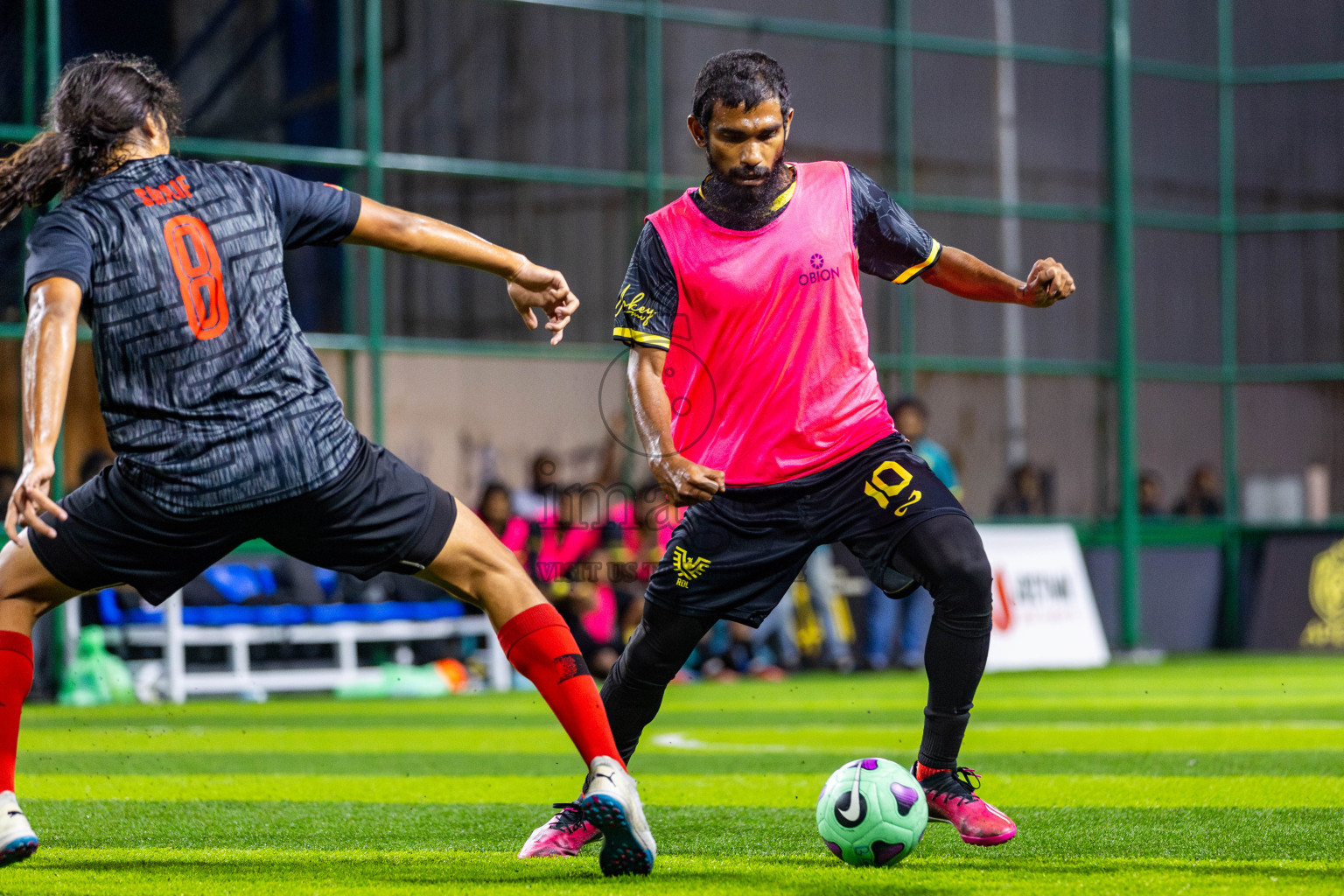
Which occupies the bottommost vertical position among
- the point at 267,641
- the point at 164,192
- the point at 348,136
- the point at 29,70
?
the point at 267,641

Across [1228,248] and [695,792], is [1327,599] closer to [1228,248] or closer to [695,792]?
[1228,248]

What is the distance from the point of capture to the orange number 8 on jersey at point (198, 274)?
14.5ft

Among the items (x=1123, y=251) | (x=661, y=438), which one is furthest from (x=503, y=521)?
(x=661, y=438)

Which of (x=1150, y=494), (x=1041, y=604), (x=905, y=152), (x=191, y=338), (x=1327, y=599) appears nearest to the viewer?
(x=191, y=338)

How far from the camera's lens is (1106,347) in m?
19.2

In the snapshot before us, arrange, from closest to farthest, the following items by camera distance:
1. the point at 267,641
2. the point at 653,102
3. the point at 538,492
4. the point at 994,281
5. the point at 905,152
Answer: the point at 994,281 → the point at 267,641 → the point at 538,492 → the point at 653,102 → the point at 905,152

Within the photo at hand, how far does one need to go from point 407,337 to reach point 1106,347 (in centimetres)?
775

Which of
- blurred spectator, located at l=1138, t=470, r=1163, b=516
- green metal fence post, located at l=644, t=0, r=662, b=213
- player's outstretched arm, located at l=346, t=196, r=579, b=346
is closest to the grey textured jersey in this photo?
player's outstretched arm, located at l=346, t=196, r=579, b=346

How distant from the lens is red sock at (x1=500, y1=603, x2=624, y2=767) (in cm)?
471

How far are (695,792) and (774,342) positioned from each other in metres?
2.52

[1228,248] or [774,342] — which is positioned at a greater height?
[1228,248]

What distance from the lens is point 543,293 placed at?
468 cm

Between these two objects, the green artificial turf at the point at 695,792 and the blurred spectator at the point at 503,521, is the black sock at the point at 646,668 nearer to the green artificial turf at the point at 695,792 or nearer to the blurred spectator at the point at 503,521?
the green artificial turf at the point at 695,792

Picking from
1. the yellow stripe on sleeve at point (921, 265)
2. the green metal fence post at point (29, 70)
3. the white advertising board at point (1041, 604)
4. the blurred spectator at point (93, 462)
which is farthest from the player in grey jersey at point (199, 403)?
the white advertising board at point (1041, 604)
